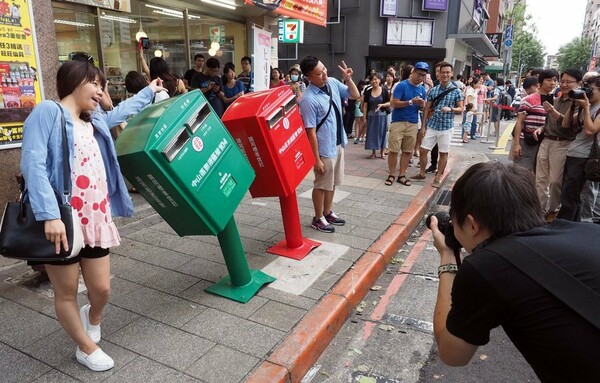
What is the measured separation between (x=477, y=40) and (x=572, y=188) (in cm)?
2399

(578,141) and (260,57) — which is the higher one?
(260,57)

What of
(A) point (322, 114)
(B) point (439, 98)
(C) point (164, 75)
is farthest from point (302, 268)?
(B) point (439, 98)

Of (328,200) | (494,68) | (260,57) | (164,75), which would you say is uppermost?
(494,68)

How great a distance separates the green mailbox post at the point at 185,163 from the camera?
234 cm

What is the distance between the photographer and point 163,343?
104 inches

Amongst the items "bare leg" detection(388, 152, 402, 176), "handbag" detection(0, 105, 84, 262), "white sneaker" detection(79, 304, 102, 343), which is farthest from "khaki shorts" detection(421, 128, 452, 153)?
"handbag" detection(0, 105, 84, 262)

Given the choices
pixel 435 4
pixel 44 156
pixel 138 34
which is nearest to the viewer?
pixel 44 156

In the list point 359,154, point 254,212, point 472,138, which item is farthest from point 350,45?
point 254,212

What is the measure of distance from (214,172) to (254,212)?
2.54 metres

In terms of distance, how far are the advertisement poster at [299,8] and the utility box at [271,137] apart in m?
4.32

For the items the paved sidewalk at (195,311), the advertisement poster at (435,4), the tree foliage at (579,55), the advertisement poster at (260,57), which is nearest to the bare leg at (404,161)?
the paved sidewalk at (195,311)

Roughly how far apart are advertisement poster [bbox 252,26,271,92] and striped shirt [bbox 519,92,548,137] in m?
4.28

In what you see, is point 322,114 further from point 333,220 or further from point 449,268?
point 449,268

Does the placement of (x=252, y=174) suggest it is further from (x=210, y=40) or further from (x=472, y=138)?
(x=472, y=138)
